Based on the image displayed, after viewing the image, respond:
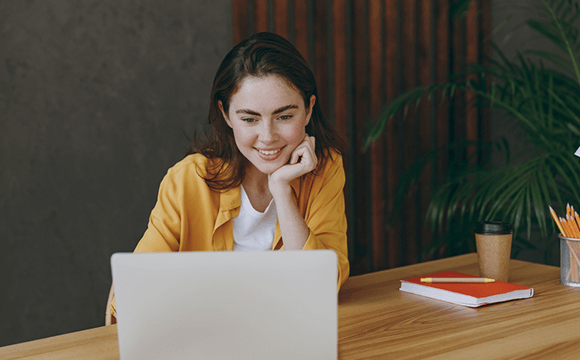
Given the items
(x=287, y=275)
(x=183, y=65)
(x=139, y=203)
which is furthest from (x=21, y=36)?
(x=287, y=275)

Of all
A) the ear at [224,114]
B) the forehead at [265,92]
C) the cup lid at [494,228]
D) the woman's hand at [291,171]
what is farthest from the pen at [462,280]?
the ear at [224,114]

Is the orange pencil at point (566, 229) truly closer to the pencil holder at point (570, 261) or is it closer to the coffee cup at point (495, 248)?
the pencil holder at point (570, 261)

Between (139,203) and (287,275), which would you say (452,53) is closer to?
(139,203)

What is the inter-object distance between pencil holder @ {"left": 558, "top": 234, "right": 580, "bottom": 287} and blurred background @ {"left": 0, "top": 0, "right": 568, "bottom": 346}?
160 centimetres

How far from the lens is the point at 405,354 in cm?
91

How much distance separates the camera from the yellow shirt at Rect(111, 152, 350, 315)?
1454 mm

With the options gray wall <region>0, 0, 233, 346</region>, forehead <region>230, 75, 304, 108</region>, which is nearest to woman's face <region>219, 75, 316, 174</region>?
forehead <region>230, 75, 304, 108</region>

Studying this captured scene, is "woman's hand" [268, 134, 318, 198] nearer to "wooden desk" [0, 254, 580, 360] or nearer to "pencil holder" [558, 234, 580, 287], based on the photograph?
"wooden desk" [0, 254, 580, 360]

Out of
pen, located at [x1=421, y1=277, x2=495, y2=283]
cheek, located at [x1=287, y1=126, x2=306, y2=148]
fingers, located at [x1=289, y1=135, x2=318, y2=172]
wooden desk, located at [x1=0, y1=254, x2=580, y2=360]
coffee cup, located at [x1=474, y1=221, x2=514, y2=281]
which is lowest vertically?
wooden desk, located at [x1=0, y1=254, x2=580, y2=360]

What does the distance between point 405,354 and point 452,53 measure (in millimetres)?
2618

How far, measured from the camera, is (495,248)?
4.38ft

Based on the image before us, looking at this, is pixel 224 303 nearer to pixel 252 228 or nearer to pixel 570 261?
pixel 252 228

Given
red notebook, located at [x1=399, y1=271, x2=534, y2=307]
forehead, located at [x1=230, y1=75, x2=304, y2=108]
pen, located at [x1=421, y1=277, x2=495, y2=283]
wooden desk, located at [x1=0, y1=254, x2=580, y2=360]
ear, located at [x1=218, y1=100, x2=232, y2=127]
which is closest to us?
wooden desk, located at [x1=0, y1=254, x2=580, y2=360]

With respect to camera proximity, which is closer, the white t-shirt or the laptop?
the laptop
